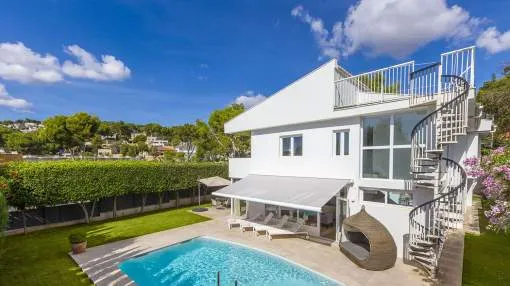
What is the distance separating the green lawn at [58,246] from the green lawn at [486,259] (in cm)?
1732

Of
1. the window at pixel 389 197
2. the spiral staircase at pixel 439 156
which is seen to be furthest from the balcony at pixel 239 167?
the spiral staircase at pixel 439 156

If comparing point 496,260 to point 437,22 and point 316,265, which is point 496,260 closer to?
point 316,265

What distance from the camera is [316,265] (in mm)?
13000

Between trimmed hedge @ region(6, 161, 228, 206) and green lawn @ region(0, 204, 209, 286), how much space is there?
2.50m

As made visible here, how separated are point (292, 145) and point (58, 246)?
1738 cm

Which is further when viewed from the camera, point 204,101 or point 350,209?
point 204,101

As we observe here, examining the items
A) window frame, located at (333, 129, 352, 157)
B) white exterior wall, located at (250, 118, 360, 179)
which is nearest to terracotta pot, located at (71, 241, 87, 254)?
white exterior wall, located at (250, 118, 360, 179)

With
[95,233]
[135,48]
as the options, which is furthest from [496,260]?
[135,48]

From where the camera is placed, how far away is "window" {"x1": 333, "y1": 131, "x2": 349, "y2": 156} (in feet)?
52.9

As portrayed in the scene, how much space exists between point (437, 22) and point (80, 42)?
32567 millimetres

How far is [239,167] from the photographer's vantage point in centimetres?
2417

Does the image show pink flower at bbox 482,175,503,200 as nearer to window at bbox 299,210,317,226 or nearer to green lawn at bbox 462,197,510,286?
green lawn at bbox 462,197,510,286

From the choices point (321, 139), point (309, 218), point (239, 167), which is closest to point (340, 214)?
point (309, 218)

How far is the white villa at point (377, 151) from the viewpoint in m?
11.3
